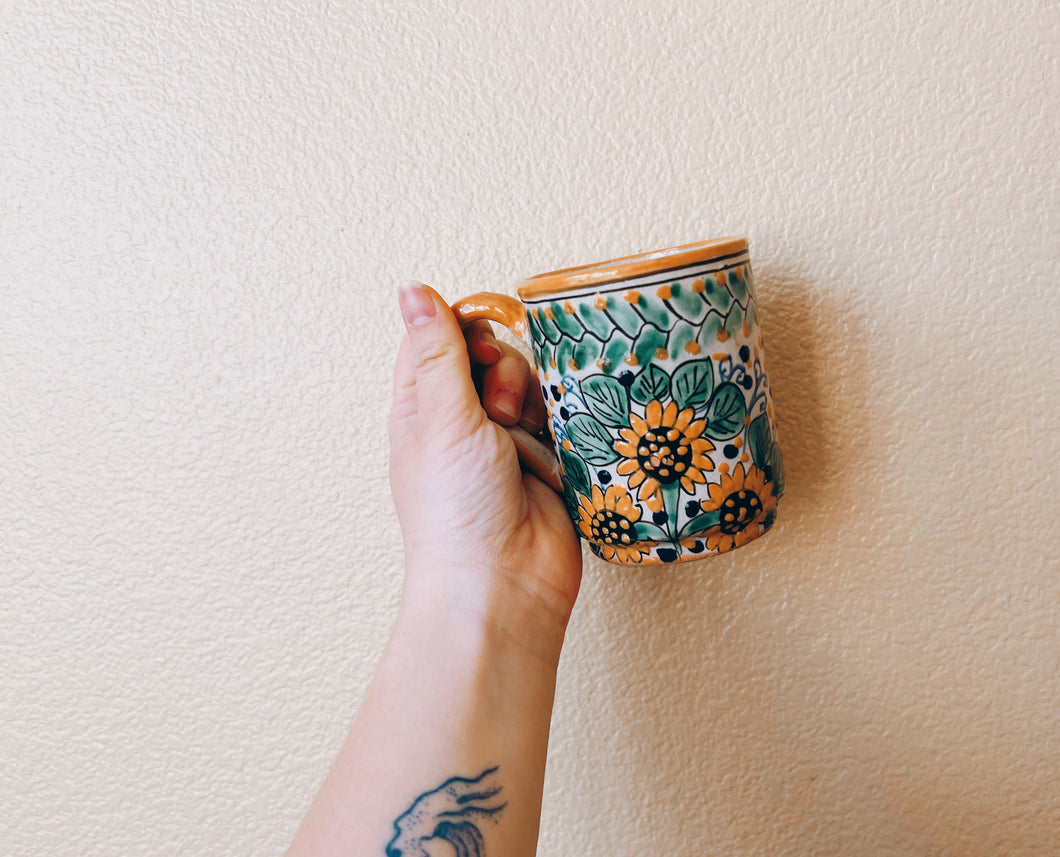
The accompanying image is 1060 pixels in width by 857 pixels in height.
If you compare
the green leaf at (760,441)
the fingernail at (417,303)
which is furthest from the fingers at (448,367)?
the green leaf at (760,441)

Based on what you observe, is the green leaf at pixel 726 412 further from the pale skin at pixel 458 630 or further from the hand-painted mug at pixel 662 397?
the pale skin at pixel 458 630

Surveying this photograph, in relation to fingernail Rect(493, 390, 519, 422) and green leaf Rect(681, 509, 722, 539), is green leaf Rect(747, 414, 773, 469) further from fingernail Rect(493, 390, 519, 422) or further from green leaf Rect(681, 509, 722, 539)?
fingernail Rect(493, 390, 519, 422)

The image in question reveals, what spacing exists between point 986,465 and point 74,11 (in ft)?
3.13

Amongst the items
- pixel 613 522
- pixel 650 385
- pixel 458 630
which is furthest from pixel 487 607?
pixel 650 385

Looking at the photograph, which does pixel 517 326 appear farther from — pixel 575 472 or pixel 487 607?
pixel 487 607

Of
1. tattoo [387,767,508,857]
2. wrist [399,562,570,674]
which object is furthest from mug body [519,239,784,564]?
tattoo [387,767,508,857]

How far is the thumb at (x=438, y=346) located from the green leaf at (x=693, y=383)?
0.59 feet

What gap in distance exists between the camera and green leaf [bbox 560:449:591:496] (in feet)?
1.98

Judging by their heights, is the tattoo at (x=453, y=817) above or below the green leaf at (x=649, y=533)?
below

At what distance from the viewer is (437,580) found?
2.19 feet

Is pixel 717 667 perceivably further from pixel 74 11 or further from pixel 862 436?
pixel 74 11

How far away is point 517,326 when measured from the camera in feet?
2.06

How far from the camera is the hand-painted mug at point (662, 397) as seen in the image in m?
0.55

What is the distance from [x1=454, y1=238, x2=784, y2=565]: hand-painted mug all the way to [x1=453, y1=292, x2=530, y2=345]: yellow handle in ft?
0.04
